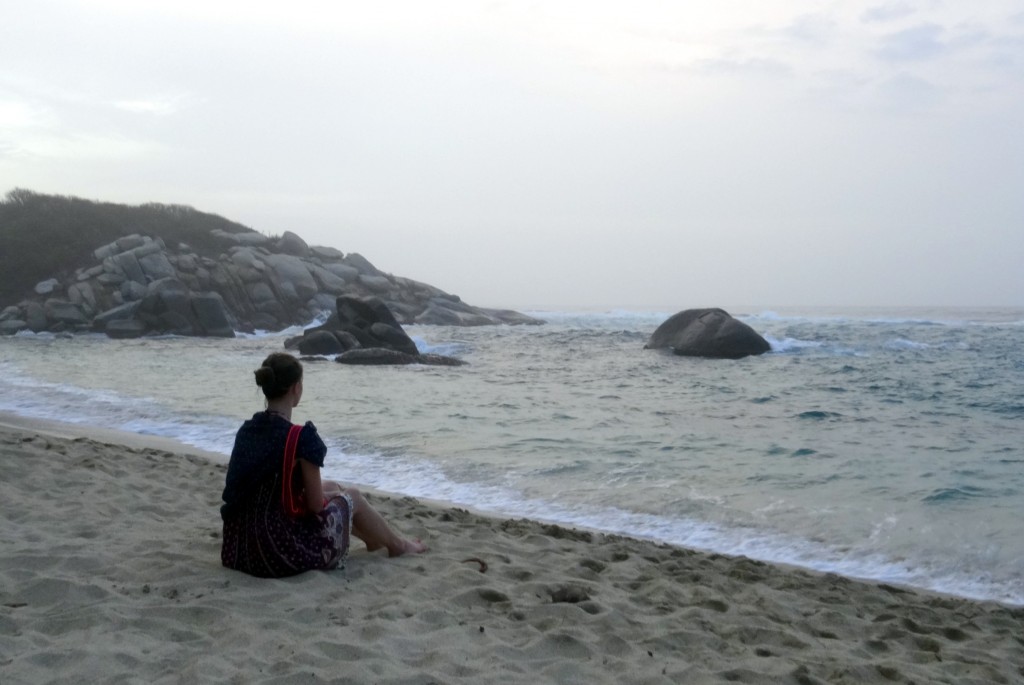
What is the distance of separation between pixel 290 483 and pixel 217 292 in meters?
38.2

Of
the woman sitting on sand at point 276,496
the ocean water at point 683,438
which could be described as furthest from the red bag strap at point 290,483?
the ocean water at point 683,438

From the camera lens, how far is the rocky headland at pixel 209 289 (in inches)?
1375

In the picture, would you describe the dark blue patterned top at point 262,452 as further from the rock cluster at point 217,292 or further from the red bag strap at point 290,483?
the rock cluster at point 217,292

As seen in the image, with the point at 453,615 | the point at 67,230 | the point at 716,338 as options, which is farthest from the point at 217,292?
the point at 453,615

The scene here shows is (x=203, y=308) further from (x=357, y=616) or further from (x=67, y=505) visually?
(x=357, y=616)

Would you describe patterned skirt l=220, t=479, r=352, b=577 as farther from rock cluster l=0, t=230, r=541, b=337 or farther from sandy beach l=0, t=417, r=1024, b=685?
rock cluster l=0, t=230, r=541, b=337

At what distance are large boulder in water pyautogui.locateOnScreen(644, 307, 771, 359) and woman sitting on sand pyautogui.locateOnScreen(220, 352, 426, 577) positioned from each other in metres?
22.5

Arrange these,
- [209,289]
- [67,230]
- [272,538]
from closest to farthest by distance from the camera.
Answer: [272,538]
[209,289]
[67,230]

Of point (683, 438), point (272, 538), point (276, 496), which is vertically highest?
point (276, 496)

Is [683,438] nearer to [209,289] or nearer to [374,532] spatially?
[374,532]

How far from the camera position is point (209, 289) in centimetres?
4031

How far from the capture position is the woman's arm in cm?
459

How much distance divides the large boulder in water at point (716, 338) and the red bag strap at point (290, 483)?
892 inches

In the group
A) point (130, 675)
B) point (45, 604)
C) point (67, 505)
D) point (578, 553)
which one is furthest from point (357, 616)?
point (67, 505)
